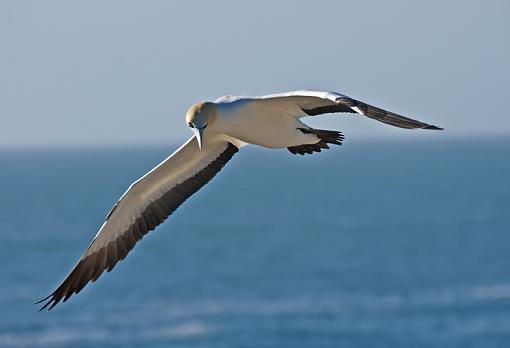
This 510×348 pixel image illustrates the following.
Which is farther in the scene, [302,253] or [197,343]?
[302,253]

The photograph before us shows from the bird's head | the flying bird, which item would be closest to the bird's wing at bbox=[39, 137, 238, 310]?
the flying bird

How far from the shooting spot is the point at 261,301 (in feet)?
187

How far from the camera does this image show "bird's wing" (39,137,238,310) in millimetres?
14805

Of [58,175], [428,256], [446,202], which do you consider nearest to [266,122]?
[428,256]

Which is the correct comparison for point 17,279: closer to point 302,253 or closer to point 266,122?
point 302,253

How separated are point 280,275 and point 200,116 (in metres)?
53.6

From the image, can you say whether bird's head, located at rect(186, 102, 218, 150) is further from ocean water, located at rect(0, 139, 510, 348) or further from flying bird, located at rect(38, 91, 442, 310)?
ocean water, located at rect(0, 139, 510, 348)

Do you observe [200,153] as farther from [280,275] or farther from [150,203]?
[280,275]

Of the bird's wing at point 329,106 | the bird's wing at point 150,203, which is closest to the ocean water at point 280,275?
the bird's wing at point 150,203

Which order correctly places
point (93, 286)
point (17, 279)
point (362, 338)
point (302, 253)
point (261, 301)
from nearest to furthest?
1. point (362, 338)
2. point (261, 301)
3. point (93, 286)
4. point (17, 279)
5. point (302, 253)

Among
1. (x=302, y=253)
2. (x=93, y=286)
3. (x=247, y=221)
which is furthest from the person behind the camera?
(x=247, y=221)

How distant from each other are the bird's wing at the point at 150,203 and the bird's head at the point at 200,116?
54.1 inches

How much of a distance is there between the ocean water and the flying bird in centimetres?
3186

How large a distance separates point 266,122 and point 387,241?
69425 mm
